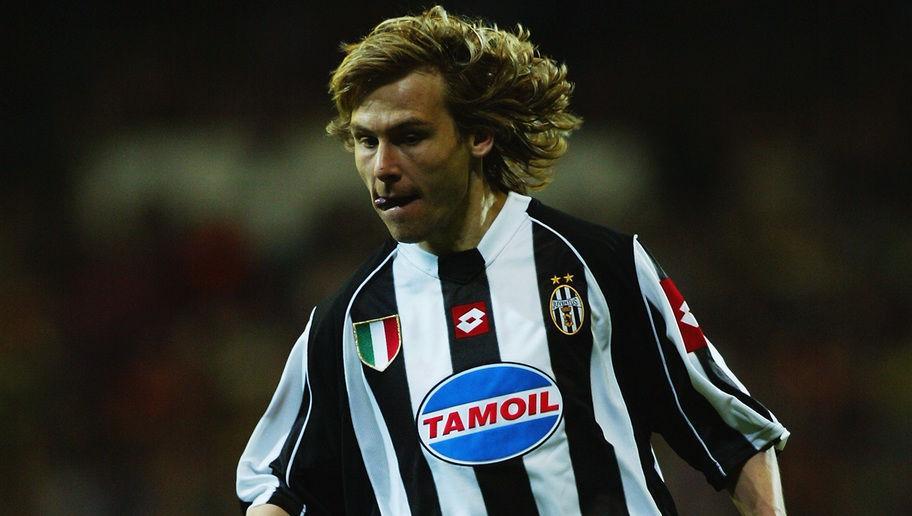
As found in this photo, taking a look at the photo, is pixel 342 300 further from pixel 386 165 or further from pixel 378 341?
pixel 386 165

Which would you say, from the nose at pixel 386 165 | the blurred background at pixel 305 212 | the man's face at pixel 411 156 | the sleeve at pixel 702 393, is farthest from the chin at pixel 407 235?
the blurred background at pixel 305 212

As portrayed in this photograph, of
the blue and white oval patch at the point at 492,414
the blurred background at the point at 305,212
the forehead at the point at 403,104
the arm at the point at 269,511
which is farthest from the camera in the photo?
the blurred background at the point at 305,212

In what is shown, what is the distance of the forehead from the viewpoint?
2.17 m

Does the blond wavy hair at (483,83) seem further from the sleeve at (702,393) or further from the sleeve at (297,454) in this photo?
the sleeve at (297,454)

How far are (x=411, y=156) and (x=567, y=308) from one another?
16.3 inches

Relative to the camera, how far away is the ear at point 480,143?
2.31 m

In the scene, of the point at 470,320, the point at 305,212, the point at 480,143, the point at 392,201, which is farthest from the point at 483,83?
the point at 305,212

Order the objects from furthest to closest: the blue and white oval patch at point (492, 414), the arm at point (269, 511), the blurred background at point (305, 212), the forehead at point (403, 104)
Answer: the blurred background at point (305, 212)
the arm at point (269, 511)
the forehead at point (403, 104)
the blue and white oval patch at point (492, 414)

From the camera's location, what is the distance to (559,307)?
2148mm

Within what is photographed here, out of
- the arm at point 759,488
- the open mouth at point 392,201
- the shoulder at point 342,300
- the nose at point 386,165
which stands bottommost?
the arm at point 759,488

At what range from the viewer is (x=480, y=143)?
2.32 metres

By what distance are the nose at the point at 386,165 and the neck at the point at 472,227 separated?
0.19 m

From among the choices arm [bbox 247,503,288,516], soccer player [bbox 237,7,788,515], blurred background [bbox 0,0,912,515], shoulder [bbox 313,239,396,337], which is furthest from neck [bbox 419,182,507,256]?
blurred background [bbox 0,0,912,515]

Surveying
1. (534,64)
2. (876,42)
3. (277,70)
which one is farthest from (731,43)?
(534,64)
